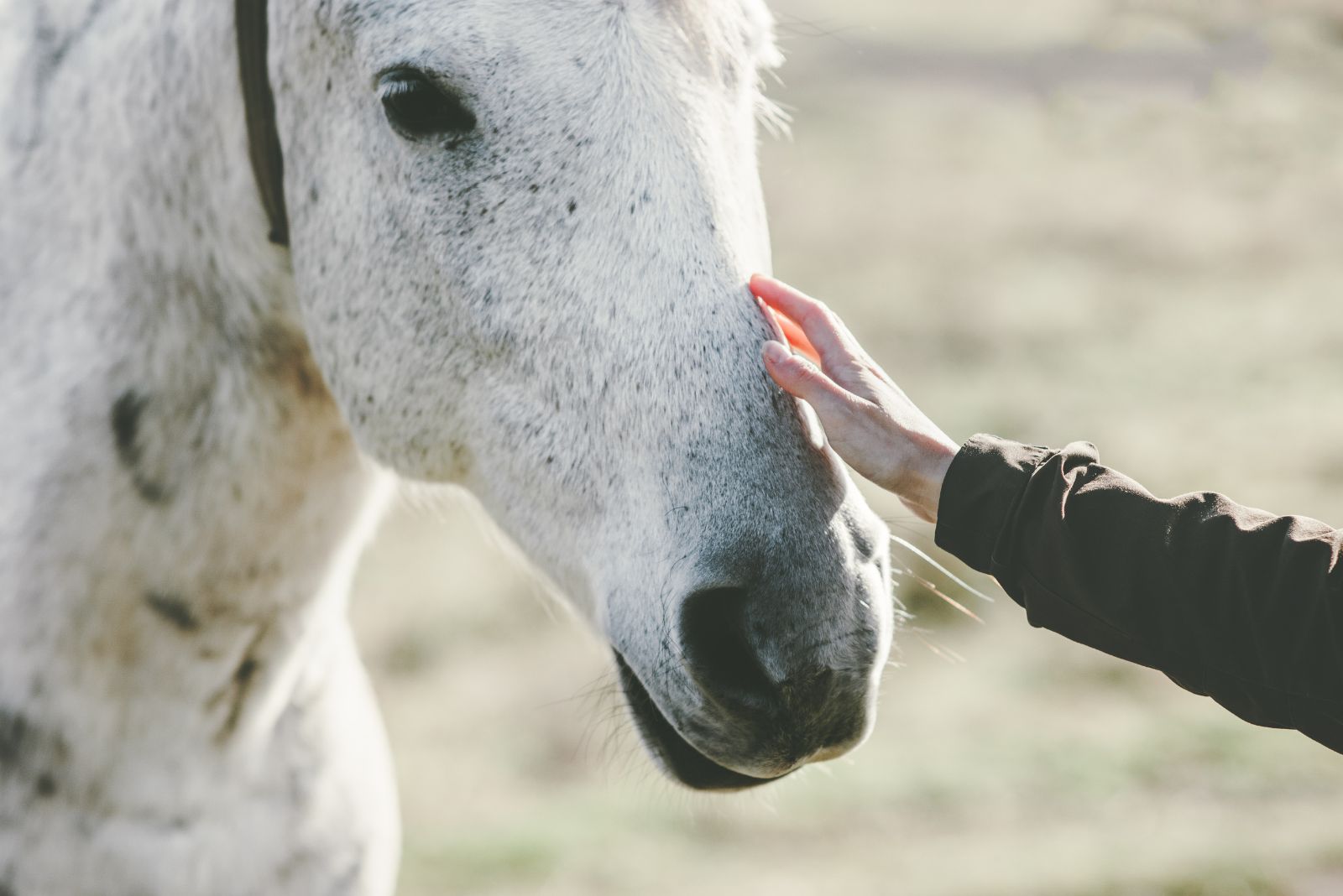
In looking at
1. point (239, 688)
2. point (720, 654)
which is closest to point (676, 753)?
point (720, 654)

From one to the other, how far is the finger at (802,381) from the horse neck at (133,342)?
82 centimetres

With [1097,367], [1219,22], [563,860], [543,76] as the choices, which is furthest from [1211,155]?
[543,76]

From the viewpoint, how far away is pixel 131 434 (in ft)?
5.99

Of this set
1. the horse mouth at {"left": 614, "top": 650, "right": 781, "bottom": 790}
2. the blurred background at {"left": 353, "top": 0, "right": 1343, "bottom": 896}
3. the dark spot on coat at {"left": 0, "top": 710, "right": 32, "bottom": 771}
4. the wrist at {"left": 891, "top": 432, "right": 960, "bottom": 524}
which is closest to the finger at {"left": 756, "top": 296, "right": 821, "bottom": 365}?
the wrist at {"left": 891, "top": 432, "right": 960, "bottom": 524}

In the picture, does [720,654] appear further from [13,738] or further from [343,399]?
[13,738]

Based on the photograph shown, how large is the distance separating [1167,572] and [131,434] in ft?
4.84

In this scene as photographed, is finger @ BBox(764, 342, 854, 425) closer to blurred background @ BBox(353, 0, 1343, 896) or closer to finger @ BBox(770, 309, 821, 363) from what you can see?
finger @ BBox(770, 309, 821, 363)

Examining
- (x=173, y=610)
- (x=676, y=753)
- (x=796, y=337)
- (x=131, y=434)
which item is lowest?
(x=173, y=610)

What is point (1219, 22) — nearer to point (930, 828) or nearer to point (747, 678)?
point (930, 828)

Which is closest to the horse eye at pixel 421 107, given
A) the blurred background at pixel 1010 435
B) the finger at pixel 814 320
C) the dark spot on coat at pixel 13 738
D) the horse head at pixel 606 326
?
the horse head at pixel 606 326

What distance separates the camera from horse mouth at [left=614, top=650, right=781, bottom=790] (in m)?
1.57

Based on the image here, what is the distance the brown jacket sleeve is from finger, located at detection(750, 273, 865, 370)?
0.20 meters

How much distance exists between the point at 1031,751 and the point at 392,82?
3727mm

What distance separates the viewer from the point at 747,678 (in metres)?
1.45
